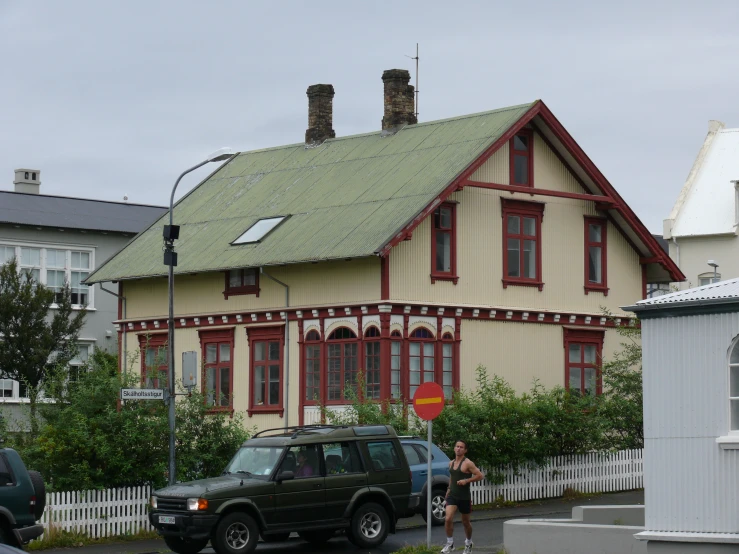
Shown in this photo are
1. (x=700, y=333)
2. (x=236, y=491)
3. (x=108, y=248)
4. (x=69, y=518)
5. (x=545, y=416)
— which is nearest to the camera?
(x=700, y=333)

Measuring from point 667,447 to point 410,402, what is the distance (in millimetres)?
16097

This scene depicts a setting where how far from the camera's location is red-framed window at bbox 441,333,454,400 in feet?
121

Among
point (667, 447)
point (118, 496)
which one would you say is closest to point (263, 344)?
point (118, 496)

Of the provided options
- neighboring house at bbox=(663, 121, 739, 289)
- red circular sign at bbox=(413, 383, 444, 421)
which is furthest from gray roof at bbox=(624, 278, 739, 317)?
neighboring house at bbox=(663, 121, 739, 289)

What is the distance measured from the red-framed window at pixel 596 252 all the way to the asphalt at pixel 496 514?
26.0 ft

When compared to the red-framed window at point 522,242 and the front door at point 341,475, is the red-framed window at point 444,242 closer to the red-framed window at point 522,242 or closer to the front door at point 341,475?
the red-framed window at point 522,242

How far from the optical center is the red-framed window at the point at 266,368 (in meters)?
38.4

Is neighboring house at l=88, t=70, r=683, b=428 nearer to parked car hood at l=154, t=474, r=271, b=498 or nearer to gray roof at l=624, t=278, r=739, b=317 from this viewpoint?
parked car hood at l=154, t=474, r=271, b=498

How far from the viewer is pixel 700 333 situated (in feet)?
64.6

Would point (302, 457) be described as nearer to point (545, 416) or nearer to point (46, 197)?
point (545, 416)

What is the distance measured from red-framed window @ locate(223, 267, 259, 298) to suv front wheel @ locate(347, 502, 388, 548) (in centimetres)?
1555

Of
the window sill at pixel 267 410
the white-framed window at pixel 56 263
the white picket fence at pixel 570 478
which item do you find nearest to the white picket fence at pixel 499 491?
the white picket fence at pixel 570 478

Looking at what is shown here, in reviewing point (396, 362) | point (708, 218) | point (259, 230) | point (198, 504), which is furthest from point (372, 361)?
point (708, 218)

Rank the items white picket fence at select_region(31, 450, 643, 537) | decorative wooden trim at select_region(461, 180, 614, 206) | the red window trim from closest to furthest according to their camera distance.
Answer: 1. white picket fence at select_region(31, 450, 643, 537)
2. the red window trim
3. decorative wooden trim at select_region(461, 180, 614, 206)
